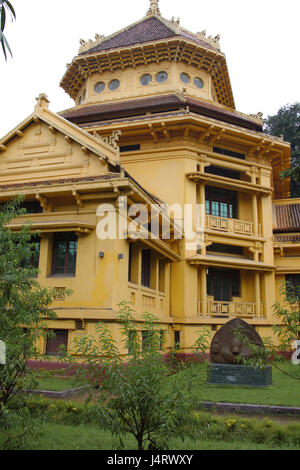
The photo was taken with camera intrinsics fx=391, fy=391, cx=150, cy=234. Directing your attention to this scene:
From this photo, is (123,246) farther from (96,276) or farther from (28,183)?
(28,183)

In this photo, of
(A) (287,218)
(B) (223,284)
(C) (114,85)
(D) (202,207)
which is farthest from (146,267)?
(C) (114,85)

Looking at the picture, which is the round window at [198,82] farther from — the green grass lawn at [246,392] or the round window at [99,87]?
the green grass lawn at [246,392]

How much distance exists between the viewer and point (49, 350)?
1273cm

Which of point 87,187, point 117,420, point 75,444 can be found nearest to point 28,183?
point 87,187

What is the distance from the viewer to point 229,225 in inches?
804

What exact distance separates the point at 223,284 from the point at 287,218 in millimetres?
6095

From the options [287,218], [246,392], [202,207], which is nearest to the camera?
[246,392]

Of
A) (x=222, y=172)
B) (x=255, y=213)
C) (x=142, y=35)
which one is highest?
(x=142, y=35)

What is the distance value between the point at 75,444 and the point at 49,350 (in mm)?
6645

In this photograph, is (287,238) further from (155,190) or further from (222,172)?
(155,190)

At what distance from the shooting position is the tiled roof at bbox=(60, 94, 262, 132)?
819 inches

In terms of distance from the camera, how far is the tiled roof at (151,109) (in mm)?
20797

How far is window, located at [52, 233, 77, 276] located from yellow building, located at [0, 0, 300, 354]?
0.14 ft

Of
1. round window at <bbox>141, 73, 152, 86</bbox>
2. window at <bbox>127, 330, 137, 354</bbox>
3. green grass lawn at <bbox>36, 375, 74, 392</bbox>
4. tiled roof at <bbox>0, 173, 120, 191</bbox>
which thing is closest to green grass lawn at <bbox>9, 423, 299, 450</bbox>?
window at <bbox>127, 330, 137, 354</bbox>
